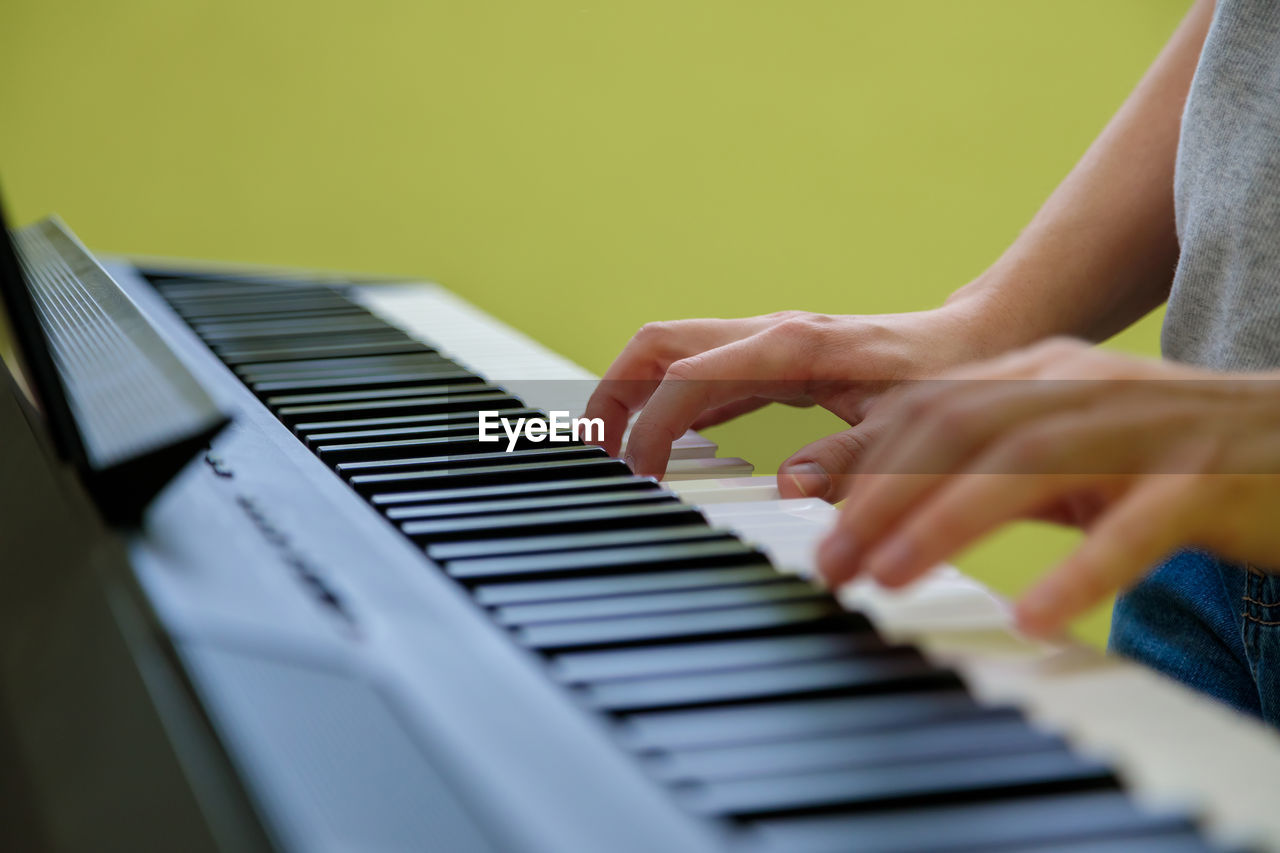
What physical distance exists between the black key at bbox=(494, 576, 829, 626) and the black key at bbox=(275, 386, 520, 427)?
1.03 feet

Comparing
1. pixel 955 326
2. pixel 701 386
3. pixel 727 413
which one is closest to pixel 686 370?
pixel 701 386

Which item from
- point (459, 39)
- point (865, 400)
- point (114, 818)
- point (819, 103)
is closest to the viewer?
point (114, 818)

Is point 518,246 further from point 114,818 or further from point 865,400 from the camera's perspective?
point 114,818

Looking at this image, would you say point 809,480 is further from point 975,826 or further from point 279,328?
point 279,328

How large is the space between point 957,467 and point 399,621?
198 mm

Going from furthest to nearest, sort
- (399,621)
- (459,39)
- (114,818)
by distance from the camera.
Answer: (459,39) < (399,621) < (114,818)

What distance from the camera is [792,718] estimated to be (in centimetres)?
34

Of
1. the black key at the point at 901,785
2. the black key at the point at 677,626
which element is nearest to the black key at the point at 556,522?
the black key at the point at 677,626

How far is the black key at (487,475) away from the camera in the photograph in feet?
1.88

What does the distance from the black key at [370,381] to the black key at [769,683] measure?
48cm

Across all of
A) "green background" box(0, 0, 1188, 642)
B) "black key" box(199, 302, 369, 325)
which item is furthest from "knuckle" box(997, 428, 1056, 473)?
"green background" box(0, 0, 1188, 642)

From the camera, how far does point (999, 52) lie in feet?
7.87

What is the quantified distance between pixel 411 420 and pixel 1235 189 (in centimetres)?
53

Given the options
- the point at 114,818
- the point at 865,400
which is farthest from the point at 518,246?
the point at 114,818
